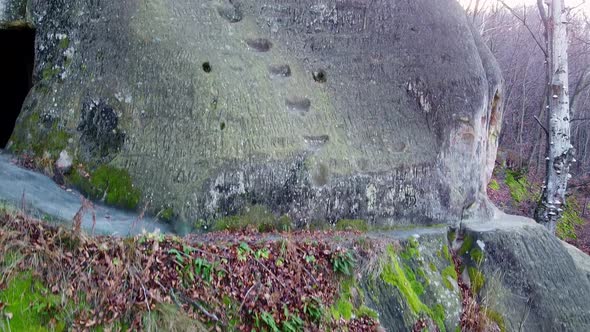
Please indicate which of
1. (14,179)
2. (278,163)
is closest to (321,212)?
(278,163)

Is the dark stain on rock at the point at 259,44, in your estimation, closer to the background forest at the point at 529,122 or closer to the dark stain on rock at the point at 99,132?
the dark stain on rock at the point at 99,132

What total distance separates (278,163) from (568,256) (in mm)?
5034

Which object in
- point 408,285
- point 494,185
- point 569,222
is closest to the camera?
point 408,285

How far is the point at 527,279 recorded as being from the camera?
7.28 meters

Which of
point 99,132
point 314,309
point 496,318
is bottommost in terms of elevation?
point 496,318

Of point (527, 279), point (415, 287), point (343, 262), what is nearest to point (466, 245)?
point (527, 279)

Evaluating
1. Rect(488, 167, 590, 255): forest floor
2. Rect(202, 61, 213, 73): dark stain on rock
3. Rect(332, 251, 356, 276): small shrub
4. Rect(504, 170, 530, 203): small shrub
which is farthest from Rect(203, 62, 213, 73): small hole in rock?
Rect(504, 170, 530, 203): small shrub

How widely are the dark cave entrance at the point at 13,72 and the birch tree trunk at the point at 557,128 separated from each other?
9.88m

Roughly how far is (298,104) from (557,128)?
5894 mm

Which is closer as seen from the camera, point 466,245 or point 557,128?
point 466,245

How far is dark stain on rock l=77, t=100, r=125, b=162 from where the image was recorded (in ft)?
22.1

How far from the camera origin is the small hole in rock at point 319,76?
25.6 ft

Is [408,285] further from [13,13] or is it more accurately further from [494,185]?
[494,185]

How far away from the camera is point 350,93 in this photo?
782 centimetres
